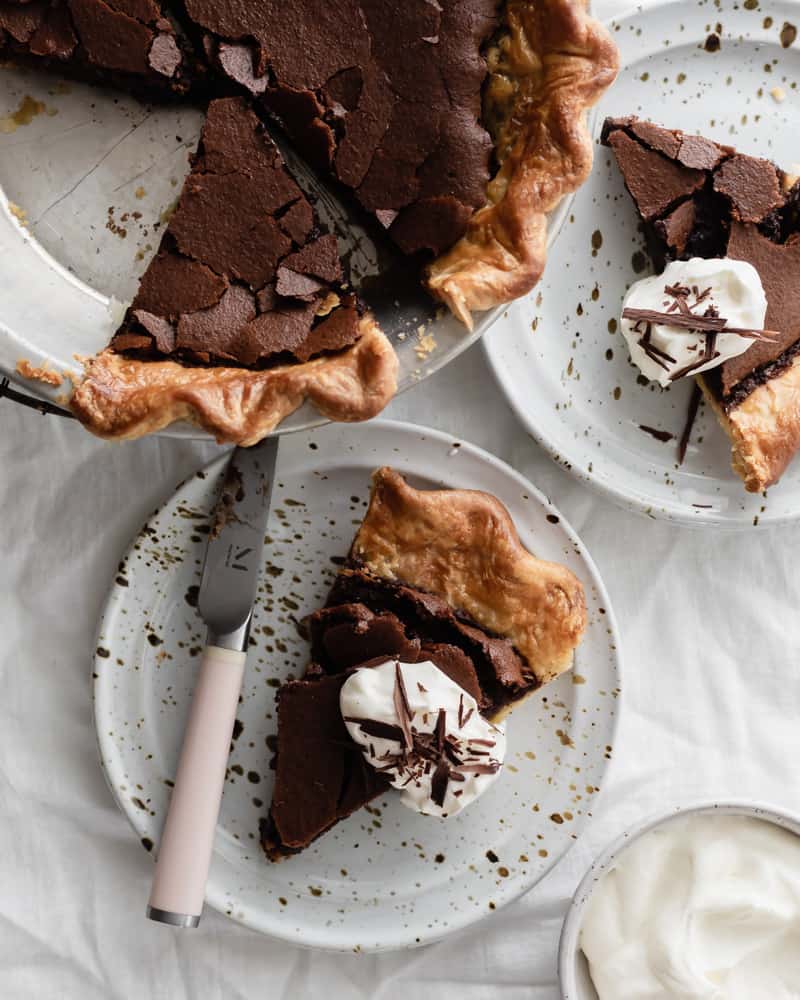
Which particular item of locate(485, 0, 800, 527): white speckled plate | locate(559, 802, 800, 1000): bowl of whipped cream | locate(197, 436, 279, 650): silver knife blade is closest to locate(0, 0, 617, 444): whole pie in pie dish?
locate(197, 436, 279, 650): silver knife blade

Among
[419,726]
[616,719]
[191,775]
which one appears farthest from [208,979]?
[616,719]

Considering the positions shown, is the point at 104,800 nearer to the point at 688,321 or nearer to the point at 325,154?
the point at 325,154

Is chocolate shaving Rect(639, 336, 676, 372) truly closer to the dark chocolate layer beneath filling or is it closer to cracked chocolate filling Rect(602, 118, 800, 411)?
cracked chocolate filling Rect(602, 118, 800, 411)

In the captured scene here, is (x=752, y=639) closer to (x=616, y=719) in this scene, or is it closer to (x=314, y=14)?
(x=616, y=719)

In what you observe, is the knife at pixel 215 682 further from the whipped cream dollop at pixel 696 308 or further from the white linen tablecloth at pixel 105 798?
the whipped cream dollop at pixel 696 308

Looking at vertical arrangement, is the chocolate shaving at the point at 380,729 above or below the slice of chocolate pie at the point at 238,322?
below

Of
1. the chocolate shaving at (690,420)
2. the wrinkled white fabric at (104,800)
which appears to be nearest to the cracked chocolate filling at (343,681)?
the wrinkled white fabric at (104,800)
